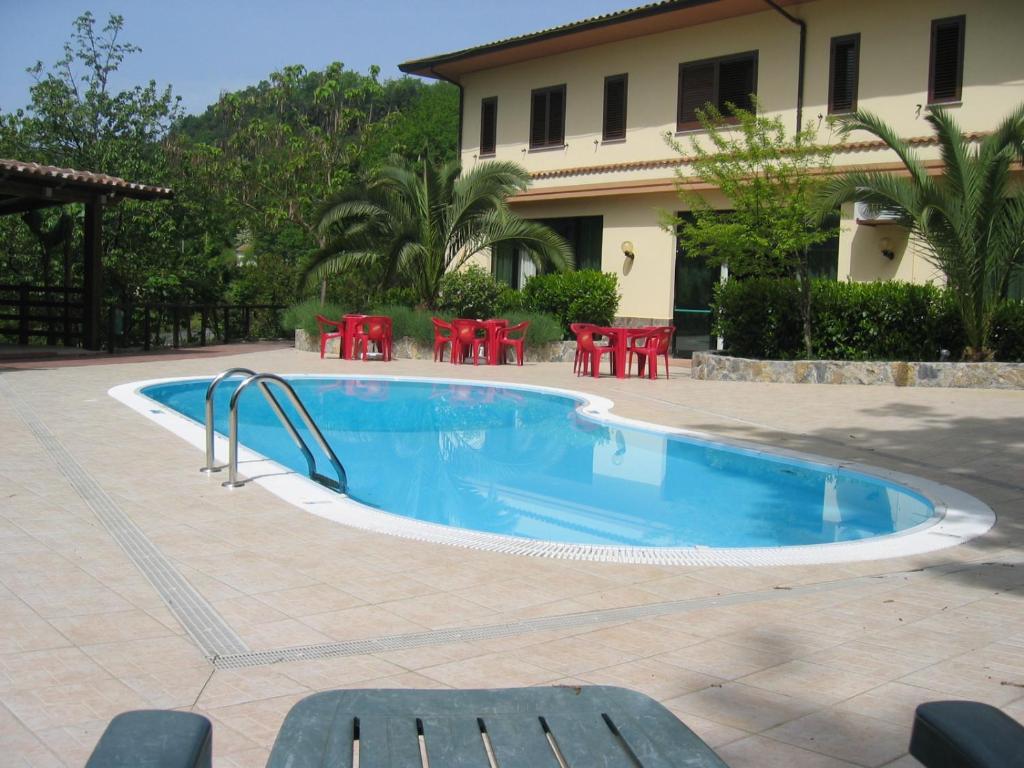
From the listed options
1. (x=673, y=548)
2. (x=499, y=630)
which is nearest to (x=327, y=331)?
(x=673, y=548)

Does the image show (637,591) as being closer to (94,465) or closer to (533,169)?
(94,465)

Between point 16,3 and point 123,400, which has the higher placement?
point 16,3

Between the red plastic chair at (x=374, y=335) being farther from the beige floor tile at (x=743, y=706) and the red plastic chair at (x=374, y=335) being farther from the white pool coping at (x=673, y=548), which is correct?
the beige floor tile at (x=743, y=706)

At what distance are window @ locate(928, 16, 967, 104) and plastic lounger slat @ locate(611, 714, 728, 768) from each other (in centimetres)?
1719

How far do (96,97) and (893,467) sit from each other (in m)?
25.0

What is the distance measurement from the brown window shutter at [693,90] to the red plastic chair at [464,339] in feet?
20.6

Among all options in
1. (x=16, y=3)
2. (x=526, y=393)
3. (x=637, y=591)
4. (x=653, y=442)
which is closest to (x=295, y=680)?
(x=637, y=591)

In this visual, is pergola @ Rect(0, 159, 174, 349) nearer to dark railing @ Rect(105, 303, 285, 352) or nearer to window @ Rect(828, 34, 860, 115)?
dark railing @ Rect(105, 303, 285, 352)

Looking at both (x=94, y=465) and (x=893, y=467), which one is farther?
(x=893, y=467)

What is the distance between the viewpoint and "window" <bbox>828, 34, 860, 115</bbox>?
17.8 m

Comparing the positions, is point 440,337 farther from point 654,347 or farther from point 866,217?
point 866,217

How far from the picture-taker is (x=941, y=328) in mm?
14602

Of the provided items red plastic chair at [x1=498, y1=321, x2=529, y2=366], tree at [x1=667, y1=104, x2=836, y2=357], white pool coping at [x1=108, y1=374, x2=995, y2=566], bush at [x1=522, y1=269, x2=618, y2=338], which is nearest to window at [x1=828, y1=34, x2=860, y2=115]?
tree at [x1=667, y1=104, x2=836, y2=357]

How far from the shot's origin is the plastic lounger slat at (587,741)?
6.07 feet
